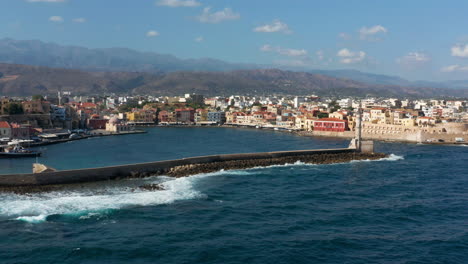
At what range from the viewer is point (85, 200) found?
58.6ft

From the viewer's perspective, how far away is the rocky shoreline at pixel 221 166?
19.5 meters

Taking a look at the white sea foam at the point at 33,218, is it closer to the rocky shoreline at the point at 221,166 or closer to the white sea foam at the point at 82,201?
the white sea foam at the point at 82,201

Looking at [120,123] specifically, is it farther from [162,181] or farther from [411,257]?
[411,257]

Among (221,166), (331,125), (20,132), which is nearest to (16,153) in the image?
(20,132)

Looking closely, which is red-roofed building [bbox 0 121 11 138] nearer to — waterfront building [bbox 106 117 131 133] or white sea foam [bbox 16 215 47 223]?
waterfront building [bbox 106 117 131 133]

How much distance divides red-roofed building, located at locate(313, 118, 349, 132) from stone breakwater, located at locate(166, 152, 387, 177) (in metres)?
18.2

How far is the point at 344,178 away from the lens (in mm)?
24188

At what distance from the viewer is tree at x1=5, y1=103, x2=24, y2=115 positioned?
45781mm

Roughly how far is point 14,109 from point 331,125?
33312 millimetres

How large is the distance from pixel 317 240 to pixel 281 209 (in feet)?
11.9

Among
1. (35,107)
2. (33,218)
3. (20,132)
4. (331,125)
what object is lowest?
(33,218)

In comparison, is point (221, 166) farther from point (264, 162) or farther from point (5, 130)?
point (5, 130)

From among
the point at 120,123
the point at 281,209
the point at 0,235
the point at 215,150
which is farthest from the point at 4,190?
the point at 120,123

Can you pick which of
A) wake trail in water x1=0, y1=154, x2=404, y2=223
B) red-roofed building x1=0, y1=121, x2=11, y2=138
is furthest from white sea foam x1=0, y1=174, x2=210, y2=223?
red-roofed building x1=0, y1=121, x2=11, y2=138
